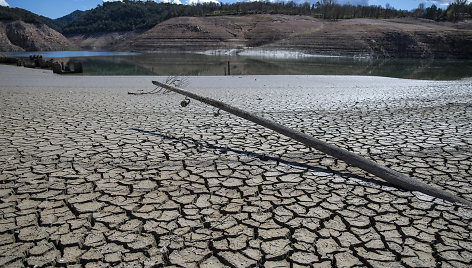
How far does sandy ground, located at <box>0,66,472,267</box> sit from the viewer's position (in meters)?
2.17

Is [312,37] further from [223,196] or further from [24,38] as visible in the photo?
[24,38]

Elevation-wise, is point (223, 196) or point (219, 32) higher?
point (219, 32)

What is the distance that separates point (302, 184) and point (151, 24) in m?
93.2

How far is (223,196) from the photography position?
117 inches

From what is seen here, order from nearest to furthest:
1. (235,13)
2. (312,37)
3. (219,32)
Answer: (312,37) < (219,32) < (235,13)

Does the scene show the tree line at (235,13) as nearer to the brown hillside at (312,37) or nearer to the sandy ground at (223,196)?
the brown hillside at (312,37)

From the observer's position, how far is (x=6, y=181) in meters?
3.24

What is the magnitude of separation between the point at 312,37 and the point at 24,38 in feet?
224

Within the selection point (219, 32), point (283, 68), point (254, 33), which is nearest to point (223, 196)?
point (283, 68)

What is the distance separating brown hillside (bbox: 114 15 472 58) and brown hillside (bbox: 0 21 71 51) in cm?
2024

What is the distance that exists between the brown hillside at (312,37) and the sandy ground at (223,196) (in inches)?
1757

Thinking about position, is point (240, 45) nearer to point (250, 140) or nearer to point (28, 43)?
point (28, 43)

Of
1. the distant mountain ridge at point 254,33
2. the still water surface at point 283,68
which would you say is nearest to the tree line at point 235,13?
the distant mountain ridge at point 254,33

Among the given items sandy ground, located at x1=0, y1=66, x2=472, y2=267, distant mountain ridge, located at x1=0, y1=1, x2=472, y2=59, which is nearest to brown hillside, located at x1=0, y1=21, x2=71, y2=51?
distant mountain ridge, located at x1=0, y1=1, x2=472, y2=59
